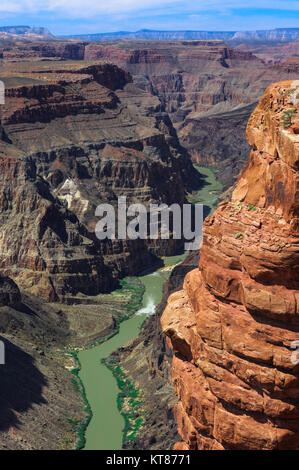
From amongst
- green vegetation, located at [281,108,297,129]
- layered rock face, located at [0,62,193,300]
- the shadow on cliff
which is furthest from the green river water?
green vegetation, located at [281,108,297,129]

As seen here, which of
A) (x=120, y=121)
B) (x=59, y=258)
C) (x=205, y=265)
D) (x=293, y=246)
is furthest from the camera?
(x=120, y=121)

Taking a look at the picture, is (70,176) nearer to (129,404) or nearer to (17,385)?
(129,404)

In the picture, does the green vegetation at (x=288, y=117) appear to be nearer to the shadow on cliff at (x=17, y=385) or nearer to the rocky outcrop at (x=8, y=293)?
the shadow on cliff at (x=17, y=385)

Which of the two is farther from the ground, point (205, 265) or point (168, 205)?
point (205, 265)

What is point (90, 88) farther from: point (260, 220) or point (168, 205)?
point (260, 220)

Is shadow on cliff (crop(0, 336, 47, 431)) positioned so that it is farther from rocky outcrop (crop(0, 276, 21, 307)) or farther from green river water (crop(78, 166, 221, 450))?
rocky outcrop (crop(0, 276, 21, 307))

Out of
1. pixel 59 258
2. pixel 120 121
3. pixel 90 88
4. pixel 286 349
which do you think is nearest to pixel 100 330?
pixel 59 258

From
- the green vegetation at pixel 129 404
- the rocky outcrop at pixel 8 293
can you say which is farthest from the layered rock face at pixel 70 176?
the green vegetation at pixel 129 404

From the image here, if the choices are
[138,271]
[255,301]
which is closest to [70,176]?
[138,271]

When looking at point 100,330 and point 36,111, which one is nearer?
point 100,330
